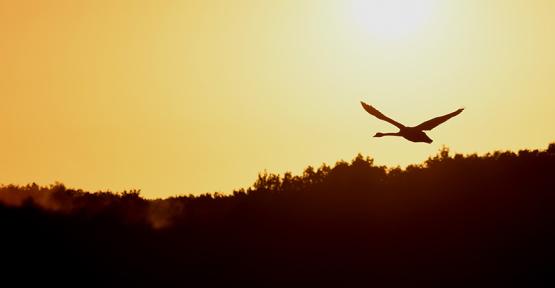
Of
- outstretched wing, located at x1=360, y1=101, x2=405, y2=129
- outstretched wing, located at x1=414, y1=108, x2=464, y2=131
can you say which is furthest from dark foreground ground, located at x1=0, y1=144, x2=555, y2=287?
outstretched wing, located at x1=360, y1=101, x2=405, y2=129

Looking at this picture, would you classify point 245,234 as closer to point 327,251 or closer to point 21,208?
point 327,251

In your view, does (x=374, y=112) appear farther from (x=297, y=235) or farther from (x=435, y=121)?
(x=297, y=235)

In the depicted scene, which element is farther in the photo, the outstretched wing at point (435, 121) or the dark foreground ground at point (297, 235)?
the dark foreground ground at point (297, 235)

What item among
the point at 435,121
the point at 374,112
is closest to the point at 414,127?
the point at 435,121

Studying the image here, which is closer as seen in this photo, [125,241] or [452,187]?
[125,241]

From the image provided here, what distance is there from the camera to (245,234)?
1560 inches

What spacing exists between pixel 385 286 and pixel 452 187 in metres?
8.50

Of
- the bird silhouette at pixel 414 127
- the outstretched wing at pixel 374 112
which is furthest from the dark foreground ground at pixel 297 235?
the outstretched wing at pixel 374 112

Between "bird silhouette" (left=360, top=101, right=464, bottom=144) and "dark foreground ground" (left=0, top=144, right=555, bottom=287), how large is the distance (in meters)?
4.11

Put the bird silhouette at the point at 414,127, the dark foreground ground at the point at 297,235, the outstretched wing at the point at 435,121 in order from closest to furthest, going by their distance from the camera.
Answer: the outstretched wing at the point at 435,121, the bird silhouette at the point at 414,127, the dark foreground ground at the point at 297,235

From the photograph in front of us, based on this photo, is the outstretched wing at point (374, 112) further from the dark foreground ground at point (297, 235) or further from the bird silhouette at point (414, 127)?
the dark foreground ground at point (297, 235)

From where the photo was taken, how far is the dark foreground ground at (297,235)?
36.8m

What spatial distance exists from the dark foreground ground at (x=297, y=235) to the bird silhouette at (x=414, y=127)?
4107mm

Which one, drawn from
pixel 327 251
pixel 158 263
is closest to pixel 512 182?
pixel 327 251
